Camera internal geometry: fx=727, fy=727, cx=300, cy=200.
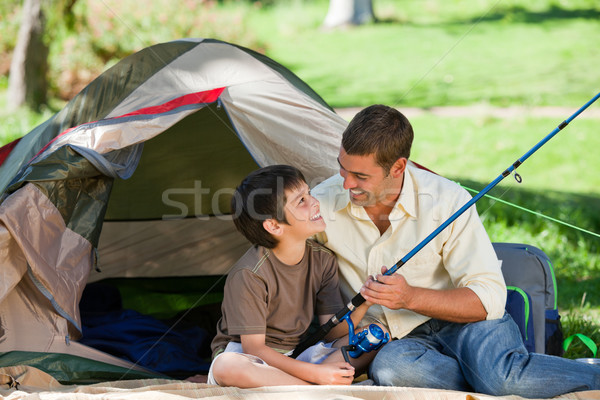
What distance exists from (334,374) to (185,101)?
4.00 feet

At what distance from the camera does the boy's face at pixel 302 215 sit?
94.4 inches

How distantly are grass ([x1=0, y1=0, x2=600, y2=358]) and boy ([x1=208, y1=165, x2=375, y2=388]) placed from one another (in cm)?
136

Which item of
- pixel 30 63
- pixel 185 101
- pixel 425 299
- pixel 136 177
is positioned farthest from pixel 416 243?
pixel 30 63

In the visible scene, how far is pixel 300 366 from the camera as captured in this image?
2299 mm

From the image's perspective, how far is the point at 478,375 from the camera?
2283mm

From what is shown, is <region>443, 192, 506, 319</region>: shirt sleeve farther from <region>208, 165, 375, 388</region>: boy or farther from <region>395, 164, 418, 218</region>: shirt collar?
<region>208, 165, 375, 388</region>: boy

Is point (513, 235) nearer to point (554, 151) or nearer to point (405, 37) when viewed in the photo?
point (554, 151)

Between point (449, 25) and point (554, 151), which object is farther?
point (449, 25)

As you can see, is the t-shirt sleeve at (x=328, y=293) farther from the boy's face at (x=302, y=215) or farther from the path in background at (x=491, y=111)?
the path in background at (x=491, y=111)

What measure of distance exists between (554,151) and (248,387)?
19.1 ft

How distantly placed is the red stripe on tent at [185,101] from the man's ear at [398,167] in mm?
800

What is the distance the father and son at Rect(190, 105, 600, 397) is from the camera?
228 centimetres

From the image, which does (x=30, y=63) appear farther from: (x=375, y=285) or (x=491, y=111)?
(x=375, y=285)

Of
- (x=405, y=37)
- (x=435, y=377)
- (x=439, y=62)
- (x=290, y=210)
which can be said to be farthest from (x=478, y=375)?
(x=405, y=37)
